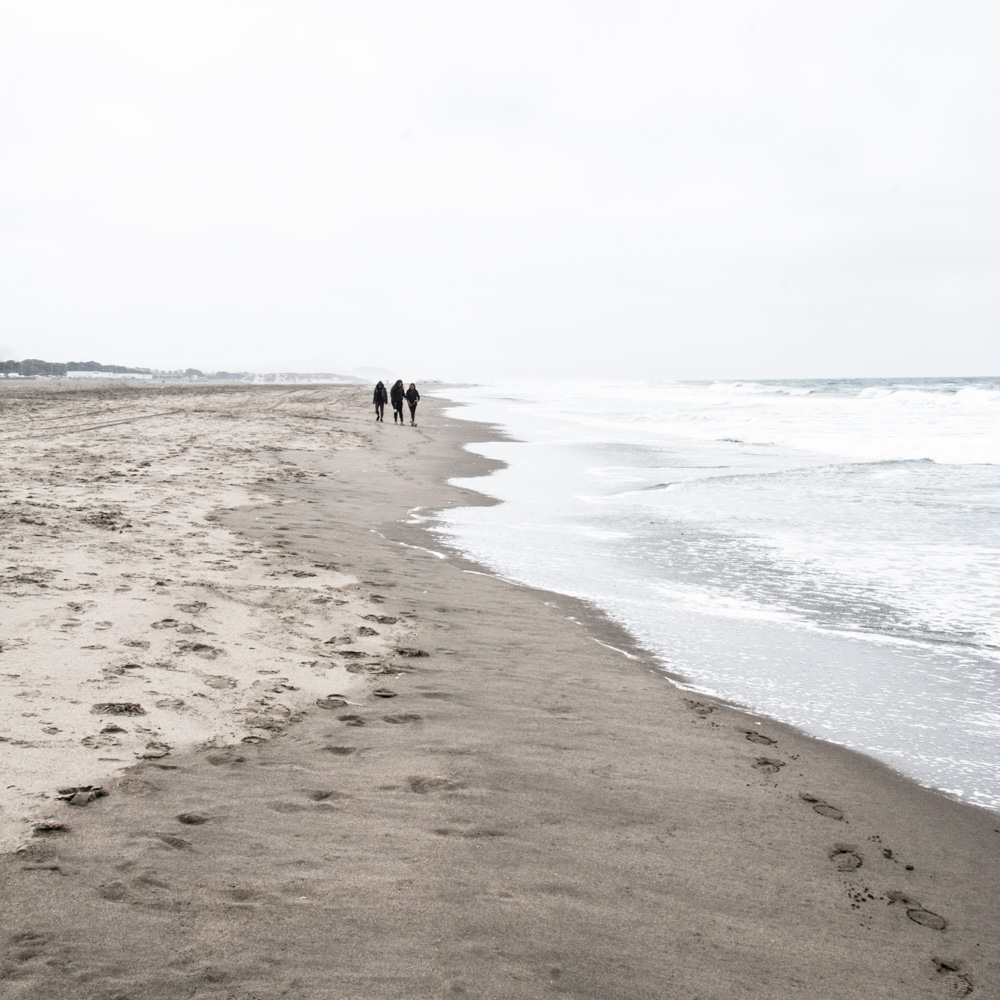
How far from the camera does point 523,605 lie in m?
6.29

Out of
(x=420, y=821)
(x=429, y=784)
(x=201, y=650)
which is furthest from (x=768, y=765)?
(x=201, y=650)

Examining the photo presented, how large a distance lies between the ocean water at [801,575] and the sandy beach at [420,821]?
43 centimetres

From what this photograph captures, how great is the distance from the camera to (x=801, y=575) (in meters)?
7.51

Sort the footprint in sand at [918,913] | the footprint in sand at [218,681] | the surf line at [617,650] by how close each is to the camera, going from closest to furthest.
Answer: the footprint in sand at [918,913] → the footprint in sand at [218,681] → the surf line at [617,650]

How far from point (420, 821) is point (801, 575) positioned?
5488 mm

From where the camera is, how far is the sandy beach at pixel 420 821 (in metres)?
2.32

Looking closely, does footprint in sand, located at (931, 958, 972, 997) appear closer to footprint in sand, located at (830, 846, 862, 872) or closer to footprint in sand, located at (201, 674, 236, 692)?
footprint in sand, located at (830, 846, 862, 872)

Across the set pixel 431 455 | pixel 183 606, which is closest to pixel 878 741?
pixel 183 606

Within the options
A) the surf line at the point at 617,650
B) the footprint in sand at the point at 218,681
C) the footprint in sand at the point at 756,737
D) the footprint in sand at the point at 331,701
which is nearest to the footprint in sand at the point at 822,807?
the footprint in sand at the point at 756,737

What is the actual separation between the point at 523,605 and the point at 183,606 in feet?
8.18

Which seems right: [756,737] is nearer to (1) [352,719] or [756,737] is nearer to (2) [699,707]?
(2) [699,707]

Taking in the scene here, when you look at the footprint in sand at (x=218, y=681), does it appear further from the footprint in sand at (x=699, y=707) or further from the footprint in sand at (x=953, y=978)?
the footprint in sand at (x=953, y=978)

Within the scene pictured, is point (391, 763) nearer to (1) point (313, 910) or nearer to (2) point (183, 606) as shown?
(1) point (313, 910)

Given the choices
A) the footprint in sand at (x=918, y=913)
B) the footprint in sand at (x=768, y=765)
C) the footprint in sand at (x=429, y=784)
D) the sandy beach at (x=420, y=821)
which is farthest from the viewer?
the footprint in sand at (x=768, y=765)
